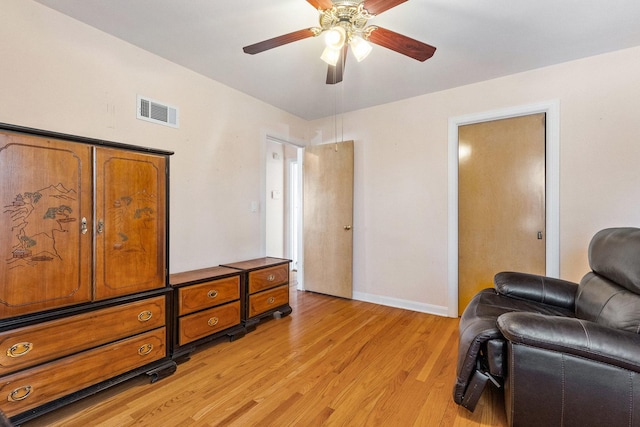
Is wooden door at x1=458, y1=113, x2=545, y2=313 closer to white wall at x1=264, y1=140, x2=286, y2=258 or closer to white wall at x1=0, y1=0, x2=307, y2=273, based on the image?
white wall at x1=0, y1=0, x2=307, y2=273

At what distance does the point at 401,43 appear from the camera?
1715 mm

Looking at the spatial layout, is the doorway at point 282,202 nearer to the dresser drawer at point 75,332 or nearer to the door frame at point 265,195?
the door frame at point 265,195

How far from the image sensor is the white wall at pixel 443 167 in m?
2.37

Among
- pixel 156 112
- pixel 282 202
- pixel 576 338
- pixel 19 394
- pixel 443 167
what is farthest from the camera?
pixel 282 202

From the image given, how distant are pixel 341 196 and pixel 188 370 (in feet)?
8.33

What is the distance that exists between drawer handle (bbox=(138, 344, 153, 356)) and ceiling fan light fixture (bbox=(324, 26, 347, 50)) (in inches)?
89.2

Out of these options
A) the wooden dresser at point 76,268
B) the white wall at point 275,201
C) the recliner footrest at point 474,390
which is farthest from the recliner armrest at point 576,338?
the white wall at point 275,201

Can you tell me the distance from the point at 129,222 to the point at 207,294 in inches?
33.7

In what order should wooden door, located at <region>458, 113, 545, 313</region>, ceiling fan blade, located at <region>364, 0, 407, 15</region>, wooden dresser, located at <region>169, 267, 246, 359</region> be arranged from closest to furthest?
ceiling fan blade, located at <region>364, 0, 407, 15</region>, wooden dresser, located at <region>169, 267, 246, 359</region>, wooden door, located at <region>458, 113, 545, 313</region>

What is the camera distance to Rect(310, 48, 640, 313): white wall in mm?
2369

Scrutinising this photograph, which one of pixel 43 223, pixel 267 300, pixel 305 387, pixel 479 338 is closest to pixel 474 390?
pixel 479 338

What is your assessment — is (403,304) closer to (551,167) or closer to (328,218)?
(328,218)

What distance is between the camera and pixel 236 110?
10.4 ft

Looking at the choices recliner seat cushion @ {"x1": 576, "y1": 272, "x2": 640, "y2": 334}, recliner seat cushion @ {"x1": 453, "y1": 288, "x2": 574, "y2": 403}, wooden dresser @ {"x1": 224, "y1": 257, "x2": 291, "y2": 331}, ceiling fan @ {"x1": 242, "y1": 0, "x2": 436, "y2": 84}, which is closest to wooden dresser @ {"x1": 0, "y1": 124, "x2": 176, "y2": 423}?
wooden dresser @ {"x1": 224, "y1": 257, "x2": 291, "y2": 331}
